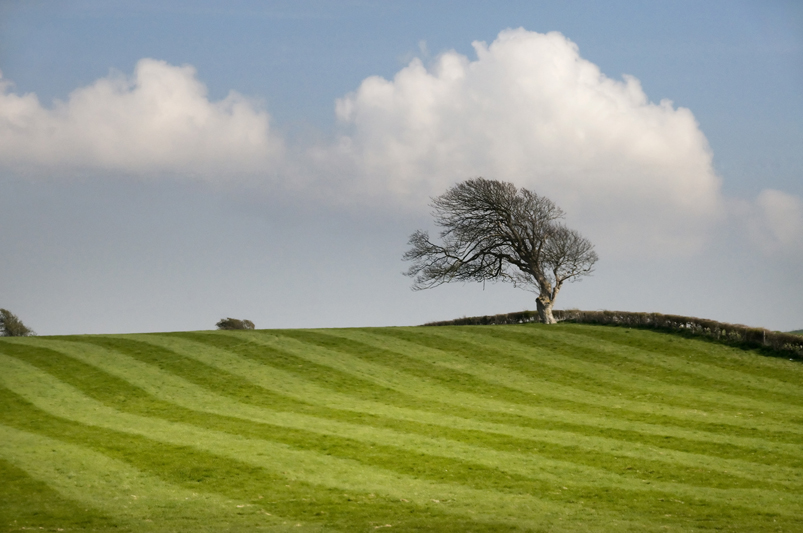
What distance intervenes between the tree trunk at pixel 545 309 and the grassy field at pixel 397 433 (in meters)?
7.22

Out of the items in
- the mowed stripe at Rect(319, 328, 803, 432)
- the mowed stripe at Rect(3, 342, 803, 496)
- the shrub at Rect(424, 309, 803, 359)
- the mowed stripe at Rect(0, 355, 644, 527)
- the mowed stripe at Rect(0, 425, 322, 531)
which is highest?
the shrub at Rect(424, 309, 803, 359)

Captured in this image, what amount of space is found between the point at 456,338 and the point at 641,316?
12.7 metres

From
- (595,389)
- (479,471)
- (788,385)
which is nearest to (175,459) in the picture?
(479,471)

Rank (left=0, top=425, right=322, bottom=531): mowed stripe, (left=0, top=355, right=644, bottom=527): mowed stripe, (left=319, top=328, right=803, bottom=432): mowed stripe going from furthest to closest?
(left=319, top=328, right=803, bottom=432): mowed stripe
(left=0, top=355, right=644, bottom=527): mowed stripe
(left=0, top=425, right=322, bottom=531): mowed stripe

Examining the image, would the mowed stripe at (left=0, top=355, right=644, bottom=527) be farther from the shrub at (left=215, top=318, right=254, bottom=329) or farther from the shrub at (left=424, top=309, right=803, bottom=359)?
the shrub at (left=215, top=318, right=254, bottom=329)

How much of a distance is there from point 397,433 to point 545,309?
95.1ft

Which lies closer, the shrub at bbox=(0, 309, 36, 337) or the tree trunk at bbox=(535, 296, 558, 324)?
the tree trunk at bbox=(535, 296, 558, 324)

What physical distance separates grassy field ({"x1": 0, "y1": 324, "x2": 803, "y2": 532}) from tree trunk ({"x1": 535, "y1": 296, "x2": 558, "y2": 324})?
23.7ft

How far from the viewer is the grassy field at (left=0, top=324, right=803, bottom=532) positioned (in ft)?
60.7

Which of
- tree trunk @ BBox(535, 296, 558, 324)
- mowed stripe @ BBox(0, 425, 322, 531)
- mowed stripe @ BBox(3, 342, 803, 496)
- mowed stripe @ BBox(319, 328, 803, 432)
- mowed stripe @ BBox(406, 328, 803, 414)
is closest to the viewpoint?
mowed stripe @ BBox(0, 425, 322, 531)

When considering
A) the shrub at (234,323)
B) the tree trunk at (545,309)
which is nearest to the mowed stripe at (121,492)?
the tree trunk at (545,309)

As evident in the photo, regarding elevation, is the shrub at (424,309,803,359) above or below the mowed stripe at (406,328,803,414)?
above

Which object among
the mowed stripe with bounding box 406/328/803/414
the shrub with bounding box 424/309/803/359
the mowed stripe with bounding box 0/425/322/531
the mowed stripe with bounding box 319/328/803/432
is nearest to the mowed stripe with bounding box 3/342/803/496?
the mowed stripe with bounding box 319/328/803/432

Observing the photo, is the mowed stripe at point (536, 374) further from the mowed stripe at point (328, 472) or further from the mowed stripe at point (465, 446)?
the mowed stripe at point (328, 472)
